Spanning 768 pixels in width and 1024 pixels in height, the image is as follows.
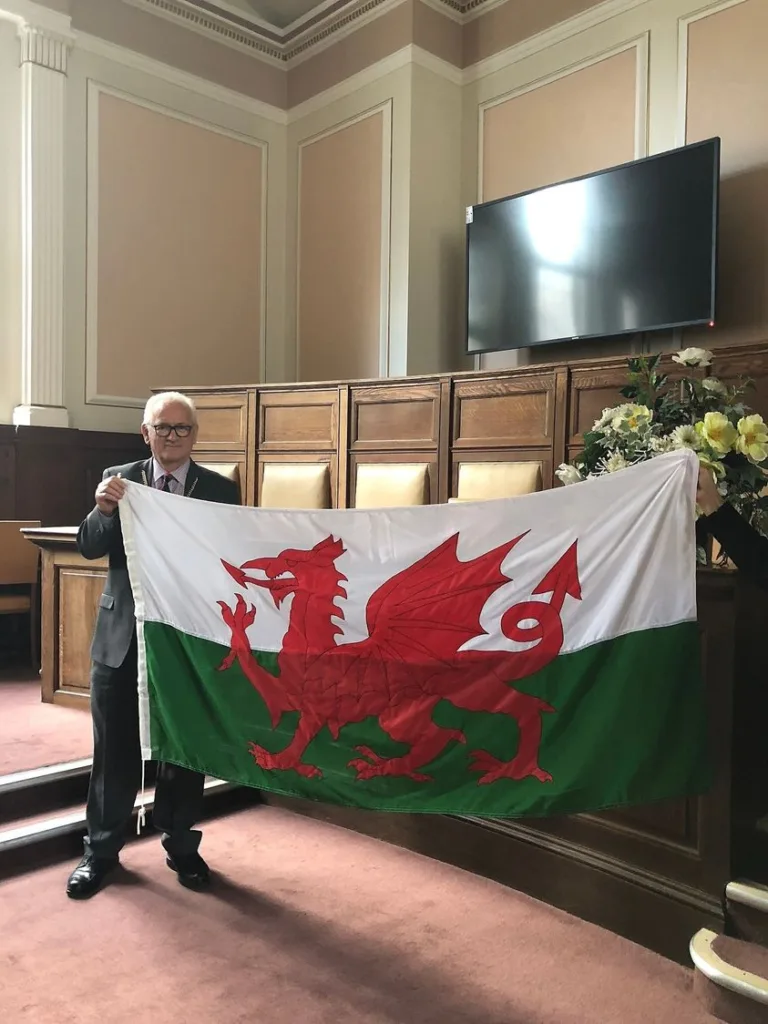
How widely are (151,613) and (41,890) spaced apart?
89 cm

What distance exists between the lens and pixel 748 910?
205cm

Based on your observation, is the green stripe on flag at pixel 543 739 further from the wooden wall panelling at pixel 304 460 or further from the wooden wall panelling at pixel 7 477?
the wooden wall panelling at pixel 7 477

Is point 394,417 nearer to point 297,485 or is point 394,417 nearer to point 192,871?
point 297,485

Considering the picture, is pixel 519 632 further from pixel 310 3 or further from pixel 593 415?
pixel 310 3

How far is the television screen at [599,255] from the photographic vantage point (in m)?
4.20

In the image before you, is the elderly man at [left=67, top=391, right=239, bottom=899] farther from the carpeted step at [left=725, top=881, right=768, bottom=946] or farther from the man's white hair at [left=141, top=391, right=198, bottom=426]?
the carpeted step at [left=725, top=881, right=768, bottom=946]

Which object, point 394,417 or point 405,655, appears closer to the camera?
point 405,655

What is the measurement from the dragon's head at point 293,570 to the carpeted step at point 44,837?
1.05 meters

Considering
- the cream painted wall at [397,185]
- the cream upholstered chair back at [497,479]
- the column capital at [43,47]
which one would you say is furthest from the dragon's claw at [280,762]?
the column capital at [43,47]

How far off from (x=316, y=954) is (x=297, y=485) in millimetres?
3255

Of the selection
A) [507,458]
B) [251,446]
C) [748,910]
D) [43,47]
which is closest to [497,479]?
[507,458]

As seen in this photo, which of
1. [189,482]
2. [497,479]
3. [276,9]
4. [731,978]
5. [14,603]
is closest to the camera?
[731,978]

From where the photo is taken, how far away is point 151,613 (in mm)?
2490

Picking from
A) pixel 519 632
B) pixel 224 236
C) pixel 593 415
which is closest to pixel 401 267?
pixel 224 236
